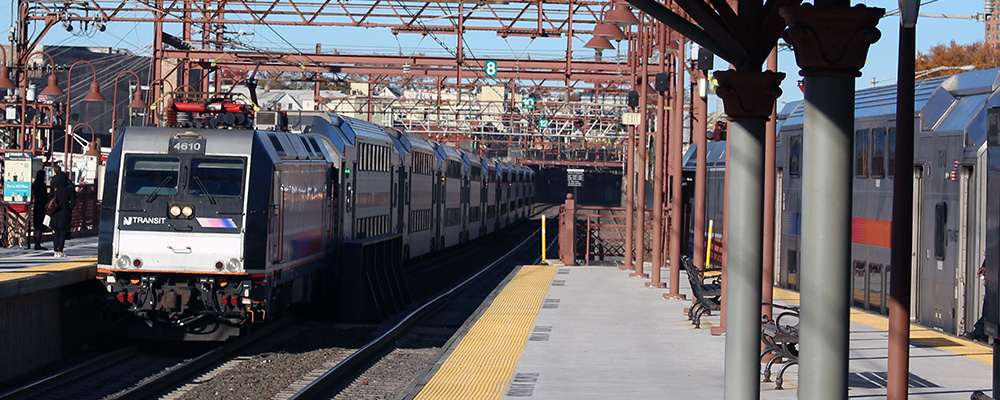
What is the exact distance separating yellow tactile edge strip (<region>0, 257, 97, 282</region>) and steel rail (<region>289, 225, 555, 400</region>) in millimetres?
4123

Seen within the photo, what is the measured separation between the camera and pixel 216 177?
14438 mm

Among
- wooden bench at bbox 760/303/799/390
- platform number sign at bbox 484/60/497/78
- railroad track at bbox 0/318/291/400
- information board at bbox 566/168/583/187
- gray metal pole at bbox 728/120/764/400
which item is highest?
platform number sign at bbox 484/60/497/78

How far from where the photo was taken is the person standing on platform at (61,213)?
726 inches

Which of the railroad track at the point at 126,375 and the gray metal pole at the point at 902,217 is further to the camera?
the railroad track at the point at 126,375

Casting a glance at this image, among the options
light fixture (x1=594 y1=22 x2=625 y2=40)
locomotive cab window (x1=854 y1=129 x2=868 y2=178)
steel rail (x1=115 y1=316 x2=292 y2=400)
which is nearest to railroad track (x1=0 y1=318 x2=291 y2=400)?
steel rail (x1=115 y1=316 x2=292 y2=400)

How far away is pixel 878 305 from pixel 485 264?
744 inches

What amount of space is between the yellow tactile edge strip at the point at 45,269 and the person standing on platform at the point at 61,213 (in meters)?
1.73

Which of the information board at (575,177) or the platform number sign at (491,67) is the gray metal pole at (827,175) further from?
the information board at (575,177)

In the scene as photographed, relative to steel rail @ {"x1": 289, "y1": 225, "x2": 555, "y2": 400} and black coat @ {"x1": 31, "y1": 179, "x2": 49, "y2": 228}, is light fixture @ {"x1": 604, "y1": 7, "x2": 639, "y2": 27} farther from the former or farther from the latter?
black coat @ {"x1": 31, "y1": 179, "x2": 49, "y2": 228}

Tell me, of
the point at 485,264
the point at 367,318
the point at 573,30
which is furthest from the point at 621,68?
the point at 367,318

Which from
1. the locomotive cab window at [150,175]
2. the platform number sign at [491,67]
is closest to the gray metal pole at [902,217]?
the locomotive cab window at [150,175]

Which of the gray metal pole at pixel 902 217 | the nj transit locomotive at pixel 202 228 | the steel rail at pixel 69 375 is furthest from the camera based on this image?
the nj transit locomotive at pixel 202 228

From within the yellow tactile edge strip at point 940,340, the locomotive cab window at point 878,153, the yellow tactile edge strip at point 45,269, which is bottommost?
the yellow tactile edge strip at point 940,340

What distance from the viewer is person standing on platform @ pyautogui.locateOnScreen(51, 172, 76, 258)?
60.5 feet
